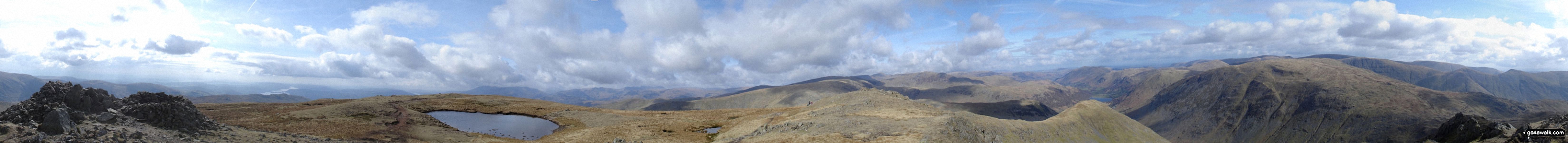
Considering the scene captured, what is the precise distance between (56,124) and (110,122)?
10.00 m

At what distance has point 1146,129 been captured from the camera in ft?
616

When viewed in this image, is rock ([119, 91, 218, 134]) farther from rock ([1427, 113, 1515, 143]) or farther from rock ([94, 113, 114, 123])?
rock ([1427, 113, 1515, 143])

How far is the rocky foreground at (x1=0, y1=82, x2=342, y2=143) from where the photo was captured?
2978 centimetres

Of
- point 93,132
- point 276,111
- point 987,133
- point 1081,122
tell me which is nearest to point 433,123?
point 276,111

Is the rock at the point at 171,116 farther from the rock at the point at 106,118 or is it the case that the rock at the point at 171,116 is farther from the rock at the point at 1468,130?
the rock at the point at 1468,130

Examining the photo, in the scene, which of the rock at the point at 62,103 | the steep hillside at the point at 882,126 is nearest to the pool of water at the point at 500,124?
the steep hillside at the point at 882,126

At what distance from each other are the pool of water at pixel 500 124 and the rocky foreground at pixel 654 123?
1.49 metres

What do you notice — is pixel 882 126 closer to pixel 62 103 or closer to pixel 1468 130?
pixel 62 103

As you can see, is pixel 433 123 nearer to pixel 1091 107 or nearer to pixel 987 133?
pixel 987 133

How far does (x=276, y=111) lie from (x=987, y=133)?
7332 centimetres

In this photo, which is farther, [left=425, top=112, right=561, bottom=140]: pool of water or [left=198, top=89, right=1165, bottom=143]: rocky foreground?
[left=425, top=112, right=561, bottom=140]: pool of water

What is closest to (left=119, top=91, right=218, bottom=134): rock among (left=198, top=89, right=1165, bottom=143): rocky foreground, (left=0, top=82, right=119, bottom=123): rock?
(left=0, top=82, right=119, bottom=123): rock

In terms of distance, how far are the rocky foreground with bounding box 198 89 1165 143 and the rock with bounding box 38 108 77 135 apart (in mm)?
15628

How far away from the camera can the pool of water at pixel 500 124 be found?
58219mm
